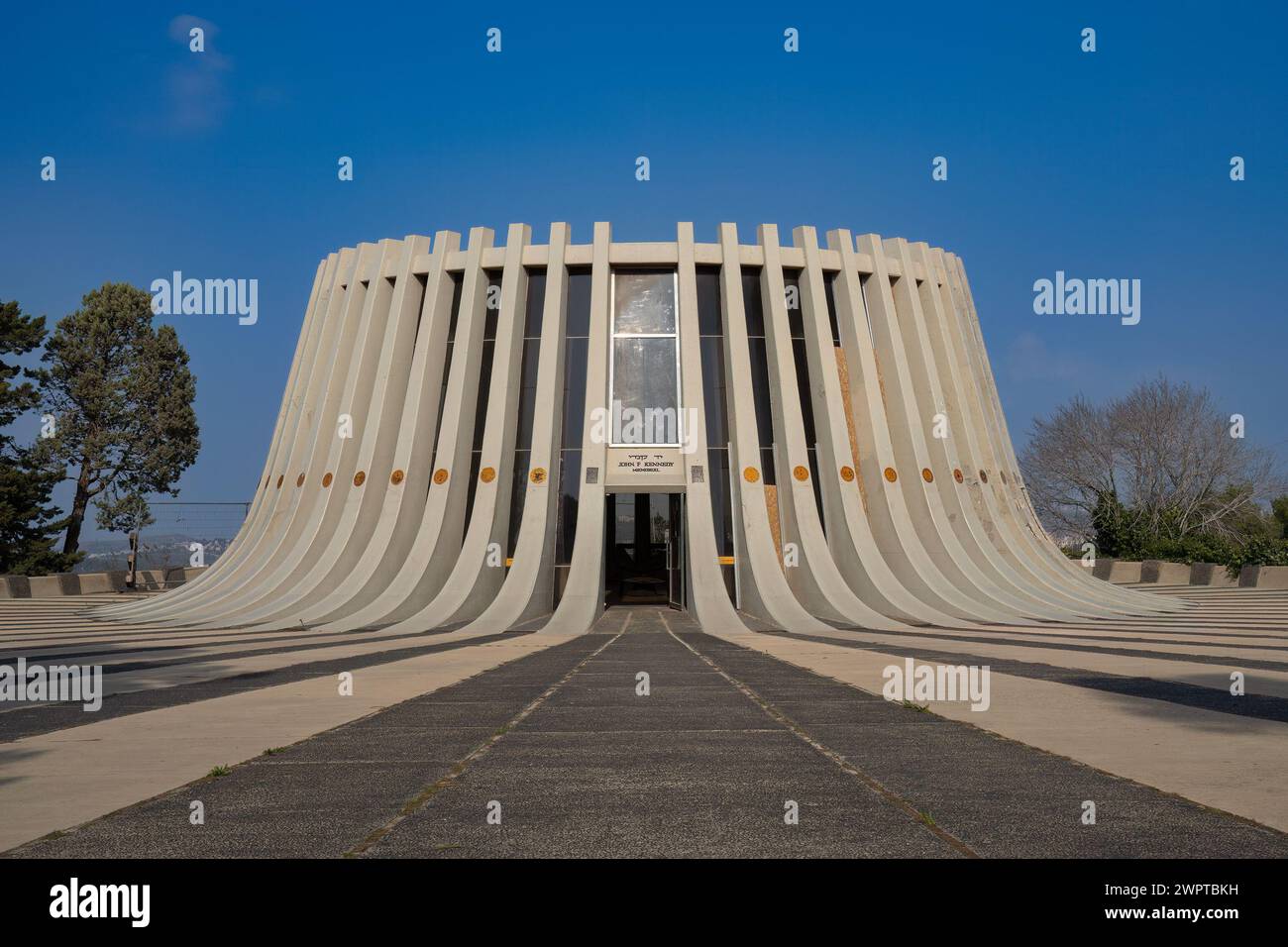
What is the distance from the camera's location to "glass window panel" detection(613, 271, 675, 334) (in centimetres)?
2667

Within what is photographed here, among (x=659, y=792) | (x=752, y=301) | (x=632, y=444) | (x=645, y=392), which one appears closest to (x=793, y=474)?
(x=632, y=444)

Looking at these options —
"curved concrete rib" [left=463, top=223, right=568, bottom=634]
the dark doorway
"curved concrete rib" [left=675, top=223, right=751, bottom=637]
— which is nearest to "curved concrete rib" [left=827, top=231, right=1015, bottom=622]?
"curved concrete rib" [left=675, top=223, right=751, bottom=637]

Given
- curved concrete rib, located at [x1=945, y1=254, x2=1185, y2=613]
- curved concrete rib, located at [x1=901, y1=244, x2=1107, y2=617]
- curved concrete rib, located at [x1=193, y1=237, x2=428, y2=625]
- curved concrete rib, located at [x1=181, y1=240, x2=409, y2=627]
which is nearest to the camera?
curved concrete rib, located at [x1=193, y1=237, x2=428, y2=625]

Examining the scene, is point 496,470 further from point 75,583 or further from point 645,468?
point 75,583

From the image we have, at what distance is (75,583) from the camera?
1417 inches

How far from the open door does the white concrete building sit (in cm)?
26

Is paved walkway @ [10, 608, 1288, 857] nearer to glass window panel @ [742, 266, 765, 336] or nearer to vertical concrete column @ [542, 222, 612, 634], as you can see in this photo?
vertical concrete column @ [542, 222, 612, 634]

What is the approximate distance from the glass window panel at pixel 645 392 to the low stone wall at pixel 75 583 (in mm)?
22577

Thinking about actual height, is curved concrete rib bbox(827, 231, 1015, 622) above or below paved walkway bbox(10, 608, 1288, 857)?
above

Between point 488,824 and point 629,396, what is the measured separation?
2172 cm

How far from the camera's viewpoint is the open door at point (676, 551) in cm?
2745

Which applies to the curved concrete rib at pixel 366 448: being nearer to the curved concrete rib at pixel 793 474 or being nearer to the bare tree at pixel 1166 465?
the curved concrete rib at pixel 793 474

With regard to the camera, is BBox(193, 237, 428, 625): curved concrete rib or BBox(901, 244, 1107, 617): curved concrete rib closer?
BBox(193, 237, 428, 625): curved concrete rib

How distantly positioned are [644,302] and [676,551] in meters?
7.51
